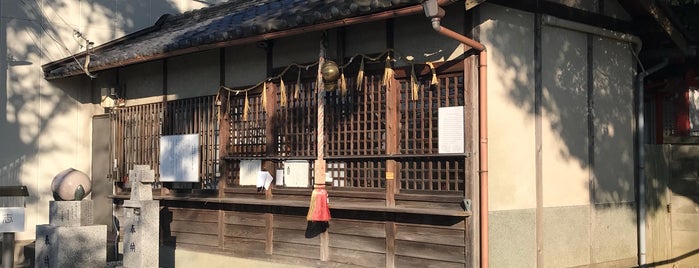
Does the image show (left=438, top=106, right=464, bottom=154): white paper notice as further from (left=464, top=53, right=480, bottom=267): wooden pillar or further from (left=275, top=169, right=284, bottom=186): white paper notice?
(left=275, top=169, right=284, bottom=186): white paper notice

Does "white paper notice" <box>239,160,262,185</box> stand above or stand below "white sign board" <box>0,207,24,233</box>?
above

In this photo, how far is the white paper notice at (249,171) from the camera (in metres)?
10.2

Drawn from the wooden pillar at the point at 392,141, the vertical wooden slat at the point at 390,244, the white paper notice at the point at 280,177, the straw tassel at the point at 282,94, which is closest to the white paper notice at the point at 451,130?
the wooden pillar at the point at 392,141

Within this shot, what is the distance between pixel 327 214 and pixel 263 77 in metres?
2.48

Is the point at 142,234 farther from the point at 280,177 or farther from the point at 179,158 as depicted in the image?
the point at 280,177

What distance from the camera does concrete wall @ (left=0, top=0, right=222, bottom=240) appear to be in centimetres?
1309

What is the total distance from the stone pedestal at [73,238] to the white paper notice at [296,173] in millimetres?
3022

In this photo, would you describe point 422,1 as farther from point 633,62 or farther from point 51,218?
point 51,218

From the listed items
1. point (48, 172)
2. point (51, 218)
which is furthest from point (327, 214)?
point (48, 172)

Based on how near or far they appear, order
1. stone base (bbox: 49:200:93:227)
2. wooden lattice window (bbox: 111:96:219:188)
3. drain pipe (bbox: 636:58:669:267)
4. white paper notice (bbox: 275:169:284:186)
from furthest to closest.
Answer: wooden lattice window (bbox: 111:96:219:188) < stone base (bbox: 49:200:93:227) < drain pipe (bbox: 636:58:669:267) < white paper notice (bbox: 275:169:284:186)

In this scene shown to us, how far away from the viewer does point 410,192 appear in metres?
8.34

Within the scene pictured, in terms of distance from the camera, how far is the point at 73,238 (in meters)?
10.3

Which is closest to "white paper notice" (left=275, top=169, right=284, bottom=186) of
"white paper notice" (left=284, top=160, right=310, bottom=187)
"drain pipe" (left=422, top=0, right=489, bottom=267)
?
"white paper notice" (left=284, top=160, right=310, bottom=187)

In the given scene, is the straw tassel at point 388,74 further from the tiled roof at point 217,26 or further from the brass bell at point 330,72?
the tiled roof at point 217,26
